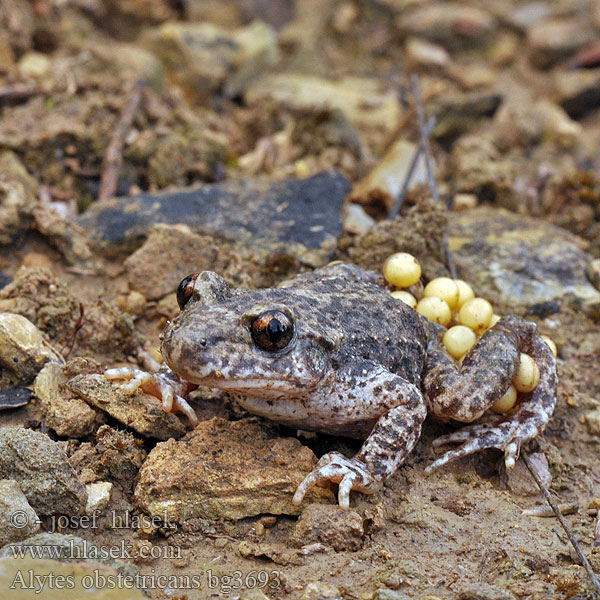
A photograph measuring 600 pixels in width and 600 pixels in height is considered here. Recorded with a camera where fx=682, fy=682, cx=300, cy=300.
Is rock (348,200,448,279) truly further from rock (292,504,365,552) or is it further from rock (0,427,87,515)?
rock (0,427,87,515)

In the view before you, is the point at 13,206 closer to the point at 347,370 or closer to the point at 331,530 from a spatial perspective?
the point at 347,370

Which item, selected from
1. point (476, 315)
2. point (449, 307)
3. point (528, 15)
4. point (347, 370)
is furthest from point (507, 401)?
point (528, 15)

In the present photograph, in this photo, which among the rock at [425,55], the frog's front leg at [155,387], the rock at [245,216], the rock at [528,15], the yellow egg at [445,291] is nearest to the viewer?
the frog's front leg at [155,387]

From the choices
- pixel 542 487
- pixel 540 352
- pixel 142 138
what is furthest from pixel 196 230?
pixel 542 487

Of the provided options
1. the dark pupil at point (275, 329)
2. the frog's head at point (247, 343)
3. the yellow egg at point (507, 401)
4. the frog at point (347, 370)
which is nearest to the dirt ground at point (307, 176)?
the frog at point (347, 370)

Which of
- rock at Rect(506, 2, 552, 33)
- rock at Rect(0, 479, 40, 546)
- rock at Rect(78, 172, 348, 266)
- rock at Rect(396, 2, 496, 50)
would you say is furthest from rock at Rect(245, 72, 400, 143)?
rock at Rect(0, 479, 40, 546)

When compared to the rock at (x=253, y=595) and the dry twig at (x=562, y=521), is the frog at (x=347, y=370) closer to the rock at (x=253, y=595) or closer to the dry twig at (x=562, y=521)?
the dry twig at (x=562, y=521)

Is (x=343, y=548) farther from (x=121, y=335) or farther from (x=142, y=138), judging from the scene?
(x=142, y=138)
